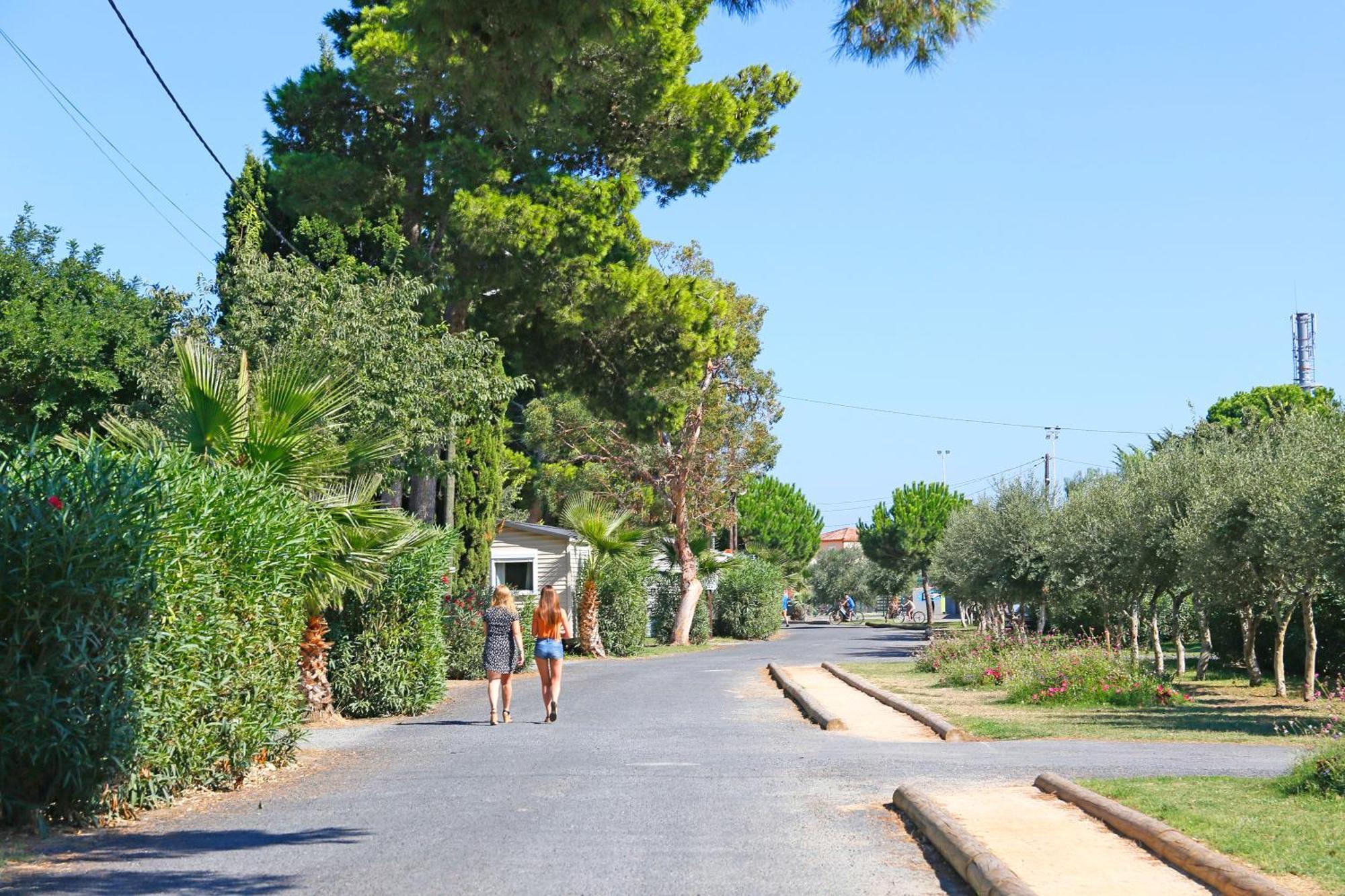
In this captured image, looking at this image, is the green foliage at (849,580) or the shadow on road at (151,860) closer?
the shadow on road at (151,860)

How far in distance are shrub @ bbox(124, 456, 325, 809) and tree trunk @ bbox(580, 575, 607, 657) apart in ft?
75.2

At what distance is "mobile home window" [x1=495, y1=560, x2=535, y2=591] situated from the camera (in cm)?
4216

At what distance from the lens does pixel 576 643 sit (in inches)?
1496

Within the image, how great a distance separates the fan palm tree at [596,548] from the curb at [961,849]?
2539cm

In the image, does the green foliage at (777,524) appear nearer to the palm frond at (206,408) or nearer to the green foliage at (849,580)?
the green foliage at (849,580)

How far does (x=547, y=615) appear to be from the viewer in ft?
56.5

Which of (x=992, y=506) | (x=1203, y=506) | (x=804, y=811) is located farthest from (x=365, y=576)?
(x=992, y=506)

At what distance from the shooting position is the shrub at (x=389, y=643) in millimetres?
17859

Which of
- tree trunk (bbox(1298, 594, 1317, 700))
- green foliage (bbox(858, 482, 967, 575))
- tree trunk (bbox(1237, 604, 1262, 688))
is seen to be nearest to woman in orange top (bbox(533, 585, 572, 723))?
tree trunk (bbox(1298, 594, 1317, 700))

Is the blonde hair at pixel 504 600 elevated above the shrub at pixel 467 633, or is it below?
above

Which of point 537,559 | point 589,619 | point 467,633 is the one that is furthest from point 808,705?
point 537,559

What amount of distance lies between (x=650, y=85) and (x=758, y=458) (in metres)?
26.8

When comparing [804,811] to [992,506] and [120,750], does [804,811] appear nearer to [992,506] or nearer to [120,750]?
[120,750]

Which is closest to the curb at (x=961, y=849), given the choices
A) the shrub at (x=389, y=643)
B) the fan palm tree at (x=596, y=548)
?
the shrub at (x=389, y=643)
